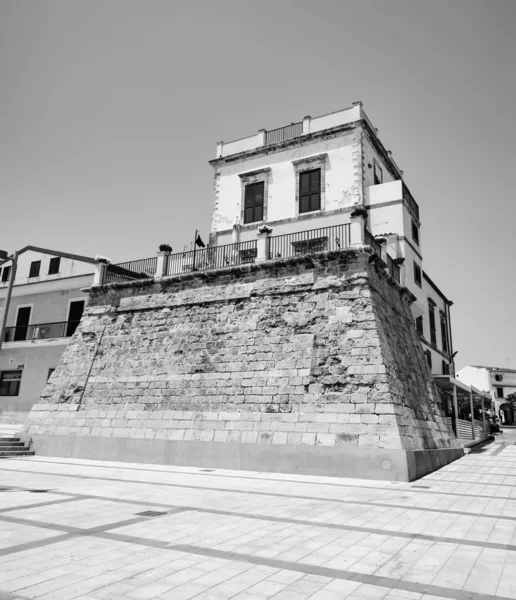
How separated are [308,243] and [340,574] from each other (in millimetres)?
13328

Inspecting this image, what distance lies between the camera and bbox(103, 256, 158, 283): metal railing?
18469mm

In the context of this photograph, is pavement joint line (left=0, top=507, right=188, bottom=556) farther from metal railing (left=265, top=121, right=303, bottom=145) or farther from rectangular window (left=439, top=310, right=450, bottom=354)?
rectangular window (left=439, top=310, right=450, bottom=354)

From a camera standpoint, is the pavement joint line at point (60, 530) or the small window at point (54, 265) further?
the small window at point (54, 265)

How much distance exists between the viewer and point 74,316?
21078 millimetres

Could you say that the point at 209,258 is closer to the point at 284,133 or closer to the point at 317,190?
the point at 317,190

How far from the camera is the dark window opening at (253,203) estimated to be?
20.2m

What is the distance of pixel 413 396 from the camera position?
46.2 ft

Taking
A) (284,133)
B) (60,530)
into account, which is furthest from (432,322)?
(60,530)

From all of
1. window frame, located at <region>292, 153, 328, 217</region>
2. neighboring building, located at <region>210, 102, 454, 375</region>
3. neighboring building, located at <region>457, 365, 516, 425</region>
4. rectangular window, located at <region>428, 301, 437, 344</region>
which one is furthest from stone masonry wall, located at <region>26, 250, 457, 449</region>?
neighboring building, located at <region>457, 365, 516, 425</region>

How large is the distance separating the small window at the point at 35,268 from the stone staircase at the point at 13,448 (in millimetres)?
9812

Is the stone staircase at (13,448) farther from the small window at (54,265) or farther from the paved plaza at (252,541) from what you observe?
the small window at (54,265)

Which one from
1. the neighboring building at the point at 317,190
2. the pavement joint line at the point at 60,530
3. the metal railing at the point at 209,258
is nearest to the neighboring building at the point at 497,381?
the neighboring building at the point at 317,190

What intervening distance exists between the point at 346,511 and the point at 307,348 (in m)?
6.81

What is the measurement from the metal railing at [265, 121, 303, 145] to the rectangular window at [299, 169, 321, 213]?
6.76 ft
